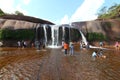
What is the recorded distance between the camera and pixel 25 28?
5028 cm

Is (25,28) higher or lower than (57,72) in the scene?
higher

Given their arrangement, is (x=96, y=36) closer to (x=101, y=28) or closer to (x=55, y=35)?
(x=101, y=28)

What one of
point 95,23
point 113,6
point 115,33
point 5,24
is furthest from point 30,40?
point 113,6

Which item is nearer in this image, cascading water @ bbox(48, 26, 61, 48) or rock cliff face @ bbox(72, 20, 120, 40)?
cascading water @ bbox(48, 26, 61, 48)

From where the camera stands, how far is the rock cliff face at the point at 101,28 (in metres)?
53.8

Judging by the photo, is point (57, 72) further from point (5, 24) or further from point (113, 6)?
point (113, 6)

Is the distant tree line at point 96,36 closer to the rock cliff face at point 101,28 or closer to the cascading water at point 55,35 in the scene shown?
the rock cliff face at point 101,28

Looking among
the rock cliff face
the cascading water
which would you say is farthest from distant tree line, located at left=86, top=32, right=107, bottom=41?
the cascading water

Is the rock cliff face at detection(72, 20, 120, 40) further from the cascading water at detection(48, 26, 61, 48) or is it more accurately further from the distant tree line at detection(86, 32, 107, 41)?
the cascading water at detection(48, 26, 61, 48)

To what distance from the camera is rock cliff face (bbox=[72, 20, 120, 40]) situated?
53781mm

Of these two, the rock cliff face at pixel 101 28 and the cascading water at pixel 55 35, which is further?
the rock cliff face at pixel 101 28

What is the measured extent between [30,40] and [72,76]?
33336 mm

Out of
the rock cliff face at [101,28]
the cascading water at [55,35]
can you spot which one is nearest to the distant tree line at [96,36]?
the rock cliff face at [101,28]

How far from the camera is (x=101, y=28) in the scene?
2151 inches
